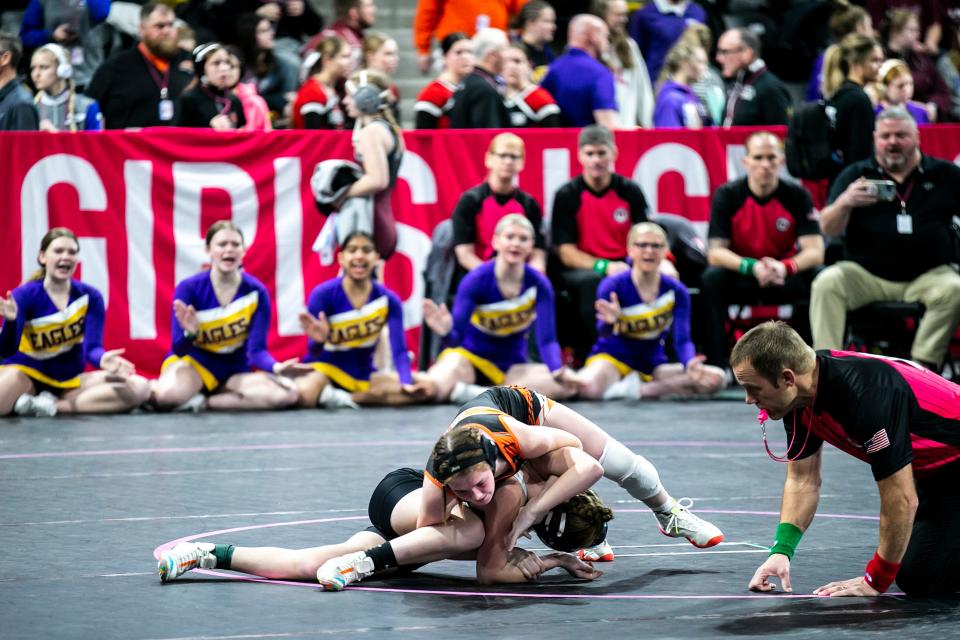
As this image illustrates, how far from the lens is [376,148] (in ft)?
32.2

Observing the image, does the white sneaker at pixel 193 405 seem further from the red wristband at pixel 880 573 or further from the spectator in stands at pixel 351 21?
the red wristband at pixel 880 573

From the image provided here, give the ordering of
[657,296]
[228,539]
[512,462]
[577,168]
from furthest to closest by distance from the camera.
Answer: [577,168] < [657,296] < [228,539] < [512,462]

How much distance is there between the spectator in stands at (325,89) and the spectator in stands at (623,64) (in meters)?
2.16

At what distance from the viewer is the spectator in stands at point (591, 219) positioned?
10164 millimetres

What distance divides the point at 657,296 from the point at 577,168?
1314 millimetres

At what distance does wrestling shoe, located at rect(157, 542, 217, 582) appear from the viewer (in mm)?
5062

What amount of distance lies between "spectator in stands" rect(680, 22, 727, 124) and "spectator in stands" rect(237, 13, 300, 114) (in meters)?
3.15

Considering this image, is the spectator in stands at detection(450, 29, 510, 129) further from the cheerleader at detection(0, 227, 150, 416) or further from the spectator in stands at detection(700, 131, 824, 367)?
the cheerleader at detection(0, 227, 150, 416)

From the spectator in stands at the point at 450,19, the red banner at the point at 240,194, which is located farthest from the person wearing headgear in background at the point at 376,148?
the spectator in stands at the point at 450,19

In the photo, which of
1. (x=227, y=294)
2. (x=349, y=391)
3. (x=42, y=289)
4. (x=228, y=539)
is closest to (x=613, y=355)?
(x=349, y=391)

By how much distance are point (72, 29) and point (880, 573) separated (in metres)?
8.34

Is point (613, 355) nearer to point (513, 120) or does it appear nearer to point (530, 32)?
point (513, 120)

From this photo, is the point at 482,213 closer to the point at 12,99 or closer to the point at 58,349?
the point at 58,349

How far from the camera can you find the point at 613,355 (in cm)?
996
